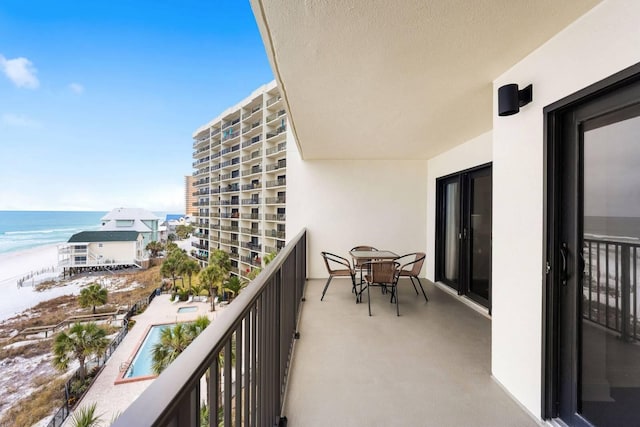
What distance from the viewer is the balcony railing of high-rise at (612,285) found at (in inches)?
50.2

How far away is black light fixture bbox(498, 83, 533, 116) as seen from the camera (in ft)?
5.67

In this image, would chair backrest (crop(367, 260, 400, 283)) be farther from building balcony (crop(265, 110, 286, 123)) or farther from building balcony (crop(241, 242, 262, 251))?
building balcony (crop(265, 110, 286, 123))

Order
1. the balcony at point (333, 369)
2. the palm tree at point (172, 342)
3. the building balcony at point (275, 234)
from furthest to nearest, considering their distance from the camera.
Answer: the building balcony at point (275, 234), the palm tree at point (172, 342), the balcony at point (333, 369)

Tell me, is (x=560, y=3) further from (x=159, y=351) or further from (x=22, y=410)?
(x=22, y=410)

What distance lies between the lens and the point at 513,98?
1.75 m

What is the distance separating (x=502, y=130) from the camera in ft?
6.38

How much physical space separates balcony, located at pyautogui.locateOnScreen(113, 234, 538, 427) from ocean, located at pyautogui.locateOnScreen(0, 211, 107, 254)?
1257 inches

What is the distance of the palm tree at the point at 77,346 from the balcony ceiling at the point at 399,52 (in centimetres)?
1052

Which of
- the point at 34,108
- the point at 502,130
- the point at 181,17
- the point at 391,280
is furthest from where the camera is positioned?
the point at 34,108

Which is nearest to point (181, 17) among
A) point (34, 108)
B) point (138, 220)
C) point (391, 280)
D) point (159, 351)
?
point (34, 108)

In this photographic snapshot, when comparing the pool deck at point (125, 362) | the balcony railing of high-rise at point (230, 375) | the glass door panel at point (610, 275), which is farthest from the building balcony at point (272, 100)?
the glass door panel at point (610, 275)

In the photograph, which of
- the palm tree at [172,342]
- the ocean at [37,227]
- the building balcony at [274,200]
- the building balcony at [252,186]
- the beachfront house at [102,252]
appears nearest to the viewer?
the palm tree at [172,342]

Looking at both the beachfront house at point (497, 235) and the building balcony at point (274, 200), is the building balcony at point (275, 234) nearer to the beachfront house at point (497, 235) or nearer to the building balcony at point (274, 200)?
the building balcony at point (274, 200)

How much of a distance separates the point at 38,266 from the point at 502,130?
3010cm
